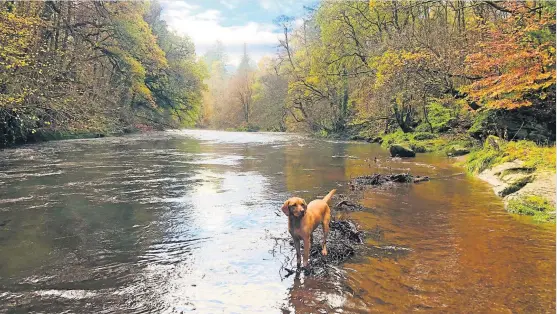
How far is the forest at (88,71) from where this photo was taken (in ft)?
49.0

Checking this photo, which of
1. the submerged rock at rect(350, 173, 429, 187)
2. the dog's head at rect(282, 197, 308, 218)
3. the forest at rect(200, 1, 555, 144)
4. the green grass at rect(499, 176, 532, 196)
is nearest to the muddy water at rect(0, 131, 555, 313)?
the green grass at rect(499, 176, 532, 196)

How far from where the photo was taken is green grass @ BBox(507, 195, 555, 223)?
25.1ft

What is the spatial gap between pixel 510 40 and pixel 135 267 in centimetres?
1402

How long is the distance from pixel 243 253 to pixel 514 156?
10.3m

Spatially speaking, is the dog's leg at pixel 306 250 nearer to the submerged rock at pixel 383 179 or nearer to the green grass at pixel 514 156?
the submerged rock at pixel 383 179

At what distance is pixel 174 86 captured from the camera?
4216 cm

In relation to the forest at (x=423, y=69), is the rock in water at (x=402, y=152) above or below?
below

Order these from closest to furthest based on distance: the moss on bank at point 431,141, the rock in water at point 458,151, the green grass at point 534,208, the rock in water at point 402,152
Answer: the green grass at point 534,208 < the rock in water at point 458,151 < the rock in water at point 402,152 < the moss on bank at point 431,141

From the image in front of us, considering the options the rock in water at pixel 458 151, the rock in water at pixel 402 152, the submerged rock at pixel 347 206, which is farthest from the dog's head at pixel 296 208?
the rock in water at pixel 458 151

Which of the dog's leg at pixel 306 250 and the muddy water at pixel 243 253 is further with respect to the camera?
the dog's leg at pixel 306 250

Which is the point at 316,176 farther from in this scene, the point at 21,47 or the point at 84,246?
the point at 21,47

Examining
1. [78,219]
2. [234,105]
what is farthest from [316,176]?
[234,105]

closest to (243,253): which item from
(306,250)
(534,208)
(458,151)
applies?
(306,250)

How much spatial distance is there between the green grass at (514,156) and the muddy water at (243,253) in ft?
5.01
